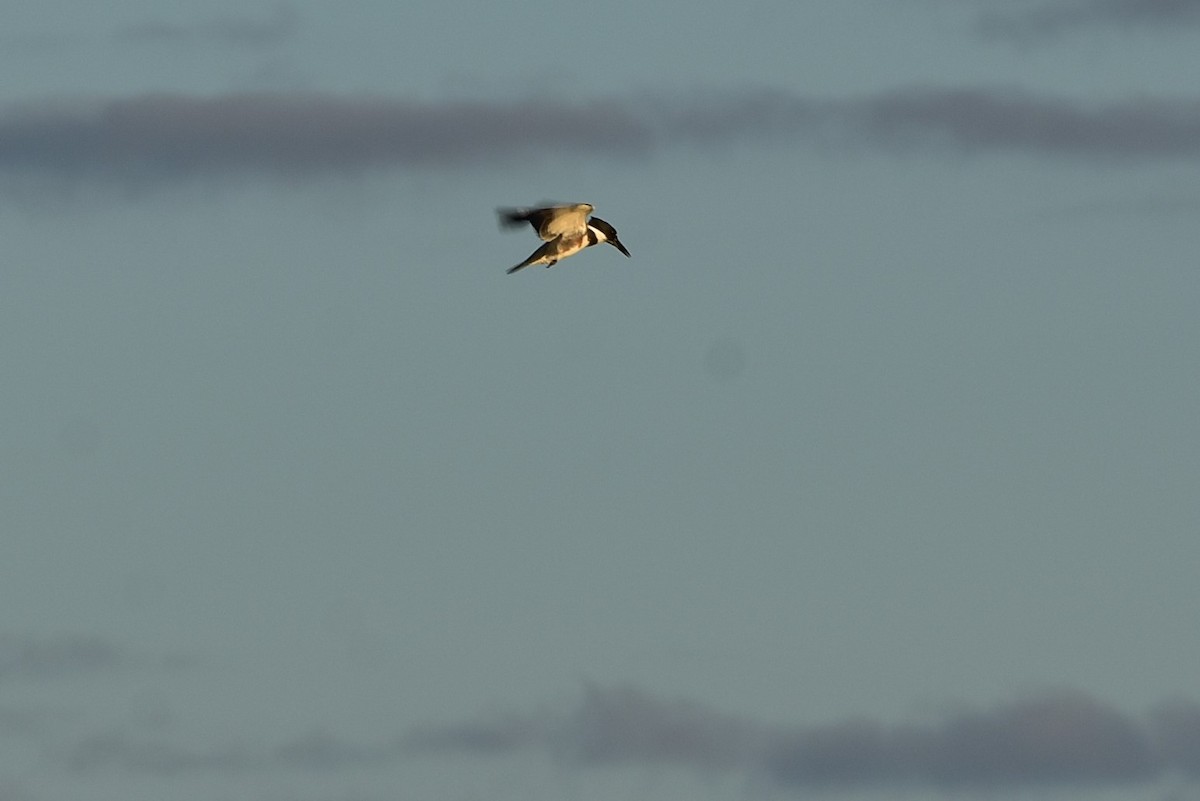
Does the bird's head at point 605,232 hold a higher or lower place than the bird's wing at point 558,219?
higher

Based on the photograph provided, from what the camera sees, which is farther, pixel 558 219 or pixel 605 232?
pixel 605 232

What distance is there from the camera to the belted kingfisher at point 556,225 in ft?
309

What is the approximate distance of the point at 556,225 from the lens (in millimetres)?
94250

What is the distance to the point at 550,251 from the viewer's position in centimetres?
9425

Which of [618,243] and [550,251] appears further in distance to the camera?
[618,243]

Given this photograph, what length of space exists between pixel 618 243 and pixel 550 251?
30.5 ft

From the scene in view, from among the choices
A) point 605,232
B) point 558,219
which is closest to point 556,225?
point 558,219

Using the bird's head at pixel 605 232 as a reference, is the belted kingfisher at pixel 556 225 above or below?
below

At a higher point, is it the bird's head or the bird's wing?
the bird's head

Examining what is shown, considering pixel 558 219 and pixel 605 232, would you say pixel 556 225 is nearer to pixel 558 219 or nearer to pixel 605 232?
pixel 558 219

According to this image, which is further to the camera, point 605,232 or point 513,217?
point 605,232

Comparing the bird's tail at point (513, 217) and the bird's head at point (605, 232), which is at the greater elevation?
the bird's head at point (605, 232)

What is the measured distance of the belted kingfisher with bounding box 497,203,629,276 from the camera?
94.1 metres

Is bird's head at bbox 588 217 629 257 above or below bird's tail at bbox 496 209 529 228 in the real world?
above
